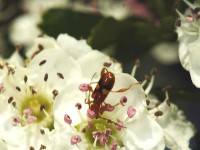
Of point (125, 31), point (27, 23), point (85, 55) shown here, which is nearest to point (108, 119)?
point (85, 55)

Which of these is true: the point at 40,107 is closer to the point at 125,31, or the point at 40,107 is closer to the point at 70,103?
the point at 70,103

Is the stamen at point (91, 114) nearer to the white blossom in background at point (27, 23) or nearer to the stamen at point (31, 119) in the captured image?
the stamen at point (31, 119)

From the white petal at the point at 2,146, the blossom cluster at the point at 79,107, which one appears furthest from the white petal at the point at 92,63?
the white petal at the point at 2,146


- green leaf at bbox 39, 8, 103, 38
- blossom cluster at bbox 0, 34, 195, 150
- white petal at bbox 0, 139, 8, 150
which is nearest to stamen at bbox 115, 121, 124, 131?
blossom cluster at bbox 0, 34, 195, 150

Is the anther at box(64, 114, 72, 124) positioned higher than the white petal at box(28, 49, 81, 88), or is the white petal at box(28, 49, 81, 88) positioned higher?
the white petal at box(28, 49, 81, 88)

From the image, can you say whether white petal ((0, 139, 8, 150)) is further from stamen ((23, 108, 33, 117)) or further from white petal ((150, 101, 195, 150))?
white petal ((150, 101, 195, 150))
